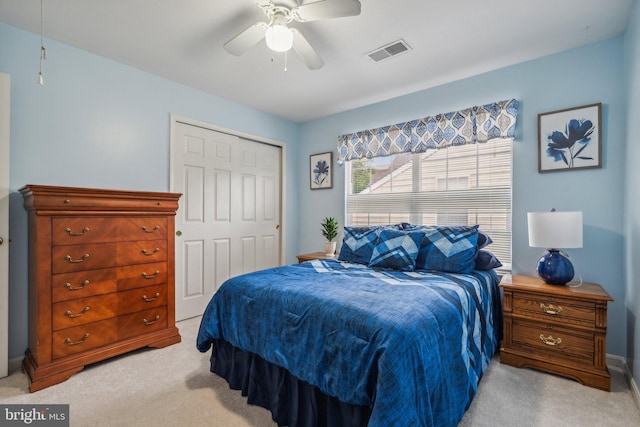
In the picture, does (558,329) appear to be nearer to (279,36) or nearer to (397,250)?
(397,250)

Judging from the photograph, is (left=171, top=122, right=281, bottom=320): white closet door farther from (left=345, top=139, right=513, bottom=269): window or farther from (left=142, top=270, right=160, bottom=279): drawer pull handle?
(left=345, top=139, right=513, bottom=269): window

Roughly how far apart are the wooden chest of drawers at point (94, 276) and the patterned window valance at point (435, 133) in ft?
7.27

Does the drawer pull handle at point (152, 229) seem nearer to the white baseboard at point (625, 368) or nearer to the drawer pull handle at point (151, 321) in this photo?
the drawer pull handle at point (151, 321)

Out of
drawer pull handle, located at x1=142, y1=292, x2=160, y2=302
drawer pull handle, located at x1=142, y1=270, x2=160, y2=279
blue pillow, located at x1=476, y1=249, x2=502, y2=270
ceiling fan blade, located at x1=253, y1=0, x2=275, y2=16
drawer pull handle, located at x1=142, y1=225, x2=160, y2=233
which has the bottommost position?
drawer pull handle, located at x1=142, y1=292, x2=160, y2=302

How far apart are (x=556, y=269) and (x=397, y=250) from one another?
1.15m

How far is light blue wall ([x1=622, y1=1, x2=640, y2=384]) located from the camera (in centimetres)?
188

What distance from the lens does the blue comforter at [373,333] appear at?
48.7 inches

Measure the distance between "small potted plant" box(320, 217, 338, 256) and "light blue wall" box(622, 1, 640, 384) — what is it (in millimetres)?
2577

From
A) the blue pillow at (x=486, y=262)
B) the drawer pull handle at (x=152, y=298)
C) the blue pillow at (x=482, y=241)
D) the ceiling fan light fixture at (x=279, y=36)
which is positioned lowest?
the drawer pull handle at (x=152, y=298)

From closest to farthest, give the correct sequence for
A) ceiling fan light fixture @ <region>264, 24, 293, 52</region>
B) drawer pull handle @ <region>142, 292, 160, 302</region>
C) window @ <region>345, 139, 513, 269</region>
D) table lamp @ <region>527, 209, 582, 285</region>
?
ceiling fan light fixture @ <region>264, 24, 293, 52</region>, table lamp @ <region>527, 209, 582, 285</region>, drawer pull handle @ <region>142, 292, 160, 302</region>, window @ <region>345, 139, 513, 269</region>

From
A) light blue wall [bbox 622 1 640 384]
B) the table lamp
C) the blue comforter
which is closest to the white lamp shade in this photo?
the table lamp

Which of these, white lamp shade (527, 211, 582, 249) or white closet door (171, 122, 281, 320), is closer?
white lamp shade (527, 211, 582, 249)

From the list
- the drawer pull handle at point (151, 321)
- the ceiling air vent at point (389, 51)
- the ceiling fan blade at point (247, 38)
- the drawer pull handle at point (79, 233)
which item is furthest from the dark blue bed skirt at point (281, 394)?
the ceiling air vent at point (389, 51)

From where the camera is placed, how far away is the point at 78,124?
8.21 feet
